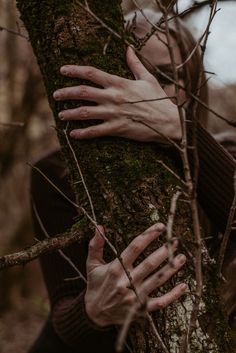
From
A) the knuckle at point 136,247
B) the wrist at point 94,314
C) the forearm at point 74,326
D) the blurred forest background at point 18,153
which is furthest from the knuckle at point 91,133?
the blurred forest background at point 18,153

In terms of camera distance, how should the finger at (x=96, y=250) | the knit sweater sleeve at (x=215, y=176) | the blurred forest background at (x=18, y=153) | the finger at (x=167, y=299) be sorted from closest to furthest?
the finger at (x=167, y=299)
the finger at (x=96, y=250)
the knit sweater sleeve at (x=215, y=176)
the blurred forest background at (x=18, y=153)

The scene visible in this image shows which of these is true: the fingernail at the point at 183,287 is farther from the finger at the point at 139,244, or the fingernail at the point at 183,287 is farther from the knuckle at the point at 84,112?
the knuckle at the point at 84,112

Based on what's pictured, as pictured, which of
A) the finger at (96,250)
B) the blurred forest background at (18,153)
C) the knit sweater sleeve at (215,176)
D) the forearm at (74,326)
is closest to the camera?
the finger at (96,250)

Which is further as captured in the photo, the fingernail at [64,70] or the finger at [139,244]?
the fingernail at [64,70]

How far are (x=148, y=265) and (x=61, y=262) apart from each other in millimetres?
1223

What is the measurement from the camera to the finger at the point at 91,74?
1723 millimetres

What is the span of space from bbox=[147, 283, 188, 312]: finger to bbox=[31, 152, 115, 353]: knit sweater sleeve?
848 mm

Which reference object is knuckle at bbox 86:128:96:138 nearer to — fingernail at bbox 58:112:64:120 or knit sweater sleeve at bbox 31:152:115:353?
fingernail at bbox 58:112:64:120

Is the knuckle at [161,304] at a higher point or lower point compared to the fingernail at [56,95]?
lower

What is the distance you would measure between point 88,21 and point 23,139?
21.9 feet

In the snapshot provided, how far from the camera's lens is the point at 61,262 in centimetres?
275

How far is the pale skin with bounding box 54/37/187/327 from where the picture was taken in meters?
1.59

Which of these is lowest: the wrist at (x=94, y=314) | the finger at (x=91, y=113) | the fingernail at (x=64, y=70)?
the wrist at (x=94, y=314)

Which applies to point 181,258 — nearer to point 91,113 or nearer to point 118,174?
point 118,174
